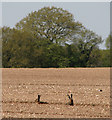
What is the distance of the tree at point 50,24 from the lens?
35719mm

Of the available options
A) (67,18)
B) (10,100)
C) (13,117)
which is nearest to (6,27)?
(67,18)

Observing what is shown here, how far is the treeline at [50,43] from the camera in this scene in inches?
1297

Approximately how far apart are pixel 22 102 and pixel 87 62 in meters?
28.3

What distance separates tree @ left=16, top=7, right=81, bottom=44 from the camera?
35.7m

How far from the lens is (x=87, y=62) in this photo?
122ft

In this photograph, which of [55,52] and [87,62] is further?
[87,62]

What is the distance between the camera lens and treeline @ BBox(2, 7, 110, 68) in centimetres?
3294

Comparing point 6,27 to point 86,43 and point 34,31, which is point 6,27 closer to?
point 34,31

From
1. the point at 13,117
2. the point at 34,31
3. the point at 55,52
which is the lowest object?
the point at 13,117

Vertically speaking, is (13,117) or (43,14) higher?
(43,14)

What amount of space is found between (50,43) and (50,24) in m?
2.55

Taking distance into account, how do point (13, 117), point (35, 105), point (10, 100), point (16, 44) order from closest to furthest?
point (13, 117), point (35, 105), point (10, 100), point (16, 44)

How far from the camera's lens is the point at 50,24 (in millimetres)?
35938

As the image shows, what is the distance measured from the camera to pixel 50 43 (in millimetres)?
35500
